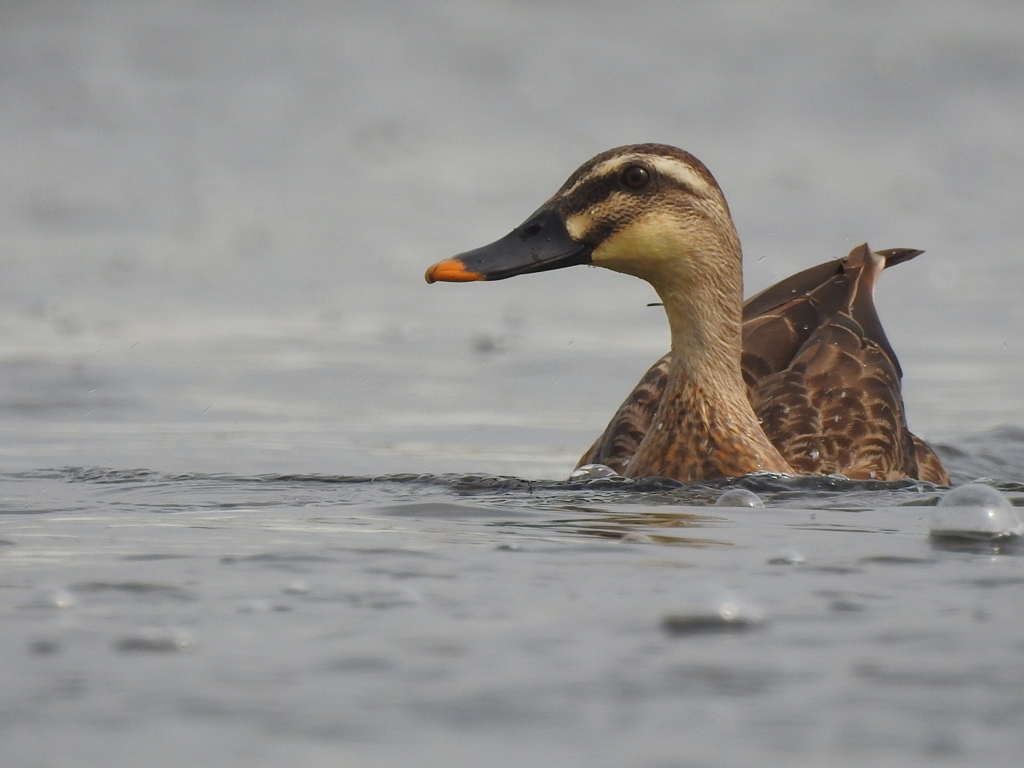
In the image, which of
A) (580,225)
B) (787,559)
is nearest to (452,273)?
(580,225)

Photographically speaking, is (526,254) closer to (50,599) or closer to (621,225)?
(621,225)

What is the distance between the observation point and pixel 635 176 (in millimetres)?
6828

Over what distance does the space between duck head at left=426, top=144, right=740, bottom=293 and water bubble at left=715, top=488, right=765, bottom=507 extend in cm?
134

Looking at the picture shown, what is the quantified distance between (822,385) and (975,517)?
10.2 ft

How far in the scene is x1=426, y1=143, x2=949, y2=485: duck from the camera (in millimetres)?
6750

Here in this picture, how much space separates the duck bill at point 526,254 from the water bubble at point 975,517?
247 centimetres

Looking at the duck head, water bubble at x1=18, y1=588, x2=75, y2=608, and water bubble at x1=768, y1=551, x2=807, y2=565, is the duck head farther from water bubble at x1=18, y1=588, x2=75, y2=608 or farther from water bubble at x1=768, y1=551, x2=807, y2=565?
water bubble at x1=18, y1=588, x2=75, y2=608

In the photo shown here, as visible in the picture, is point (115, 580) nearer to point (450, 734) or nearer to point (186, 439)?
point (450, 734)

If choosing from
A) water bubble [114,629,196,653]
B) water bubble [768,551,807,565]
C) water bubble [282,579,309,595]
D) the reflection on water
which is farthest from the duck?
water bubble [114,629,196,653]

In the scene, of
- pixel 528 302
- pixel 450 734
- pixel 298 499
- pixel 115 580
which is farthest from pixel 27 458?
pixel 528 302

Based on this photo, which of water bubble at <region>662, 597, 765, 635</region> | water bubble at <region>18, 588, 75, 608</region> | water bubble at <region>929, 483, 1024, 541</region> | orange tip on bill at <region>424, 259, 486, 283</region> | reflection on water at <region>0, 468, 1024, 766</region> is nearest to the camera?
reflection on water at <region>0, 468, 1024, 766</region>

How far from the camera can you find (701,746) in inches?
107

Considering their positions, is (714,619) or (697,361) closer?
(714,619)

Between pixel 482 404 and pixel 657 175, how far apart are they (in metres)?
3.38
